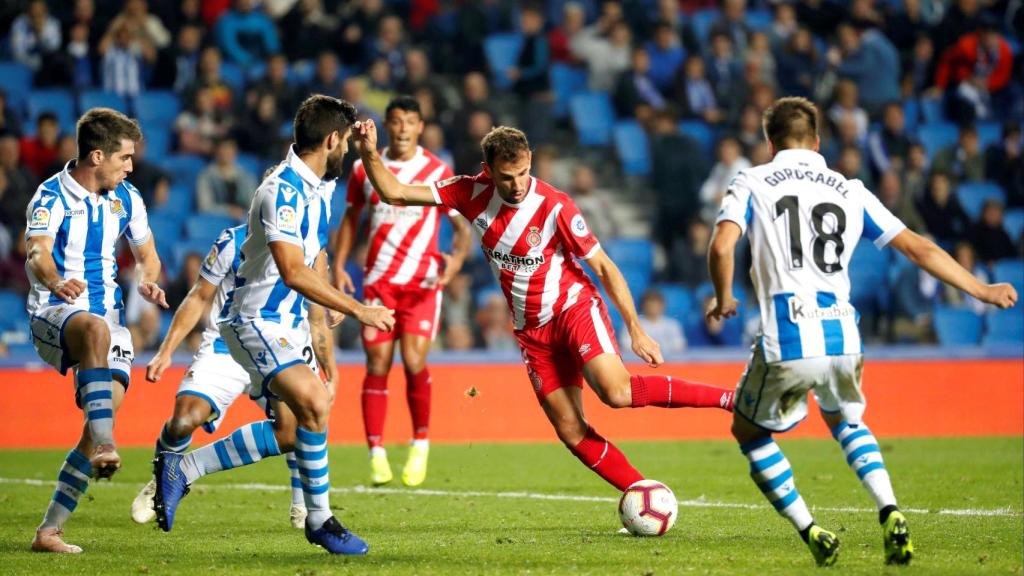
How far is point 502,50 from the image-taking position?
1966 cm

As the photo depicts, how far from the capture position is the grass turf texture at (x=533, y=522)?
641 cm

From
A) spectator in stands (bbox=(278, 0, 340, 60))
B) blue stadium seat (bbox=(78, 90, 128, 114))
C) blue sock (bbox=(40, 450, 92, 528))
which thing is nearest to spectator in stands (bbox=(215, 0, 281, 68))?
spectator in stands (bbox=(278, 0, 340, 60))

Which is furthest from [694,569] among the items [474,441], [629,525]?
[474,441]

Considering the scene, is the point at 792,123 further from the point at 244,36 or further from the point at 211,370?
the point at 244,36

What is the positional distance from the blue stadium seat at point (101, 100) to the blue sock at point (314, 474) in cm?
1236

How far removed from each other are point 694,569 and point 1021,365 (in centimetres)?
863

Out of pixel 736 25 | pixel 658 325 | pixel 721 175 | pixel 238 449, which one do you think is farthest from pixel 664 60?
pixel 238 449

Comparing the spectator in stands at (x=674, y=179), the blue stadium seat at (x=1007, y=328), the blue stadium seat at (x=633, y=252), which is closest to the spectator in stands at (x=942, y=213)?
the blue stadium seat at (x=1007, y=328)

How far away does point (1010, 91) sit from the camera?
19438 millimetres

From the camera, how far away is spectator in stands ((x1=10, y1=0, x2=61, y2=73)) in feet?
60.3

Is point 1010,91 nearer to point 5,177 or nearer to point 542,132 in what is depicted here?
point 542,132

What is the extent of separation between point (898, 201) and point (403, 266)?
29.1 feet

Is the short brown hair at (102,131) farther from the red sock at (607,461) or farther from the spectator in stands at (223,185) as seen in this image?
the spectator in stands at (223,185)

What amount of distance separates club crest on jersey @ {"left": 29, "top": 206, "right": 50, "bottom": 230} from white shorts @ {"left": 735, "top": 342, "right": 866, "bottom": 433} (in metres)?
3.62
